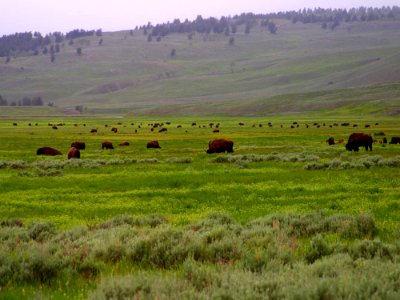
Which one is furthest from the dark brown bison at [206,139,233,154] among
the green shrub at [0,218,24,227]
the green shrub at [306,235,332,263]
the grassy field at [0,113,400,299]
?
the green shrub at [306,235,332,263]

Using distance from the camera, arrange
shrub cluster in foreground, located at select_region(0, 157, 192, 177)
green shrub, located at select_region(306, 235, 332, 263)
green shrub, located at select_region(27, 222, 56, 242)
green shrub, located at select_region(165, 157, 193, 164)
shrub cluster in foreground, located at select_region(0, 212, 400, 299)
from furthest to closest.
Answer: green shrub, located at select_region(165, 157, 193, 164) → shrub cluster in foreground, located at select_region(0, 157, 192, 177) → green shrub, located at select_region(27, 222, 56, 242) → green shrub, located at select_region(306, 235, 332, 263) → shrub cluster in foreground, located at select_region(0, 212, 400, 299)

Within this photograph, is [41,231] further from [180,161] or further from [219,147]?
[219,147]

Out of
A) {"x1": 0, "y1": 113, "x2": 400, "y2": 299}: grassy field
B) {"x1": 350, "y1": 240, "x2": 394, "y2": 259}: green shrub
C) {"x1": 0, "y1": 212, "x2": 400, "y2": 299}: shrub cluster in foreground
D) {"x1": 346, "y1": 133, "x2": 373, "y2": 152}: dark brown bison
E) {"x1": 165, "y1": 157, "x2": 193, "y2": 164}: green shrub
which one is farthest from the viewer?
{"x1": 346, "y1": 133, "x2": 373, "y2": 152}: dark brown bison

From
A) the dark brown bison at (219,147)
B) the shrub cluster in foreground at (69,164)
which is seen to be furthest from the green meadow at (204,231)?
the dark brown bison at (219,147)

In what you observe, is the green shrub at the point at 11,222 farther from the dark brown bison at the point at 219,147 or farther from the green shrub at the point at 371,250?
the dark brown bison at the point at 219,147

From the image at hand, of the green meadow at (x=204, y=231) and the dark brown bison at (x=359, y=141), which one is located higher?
the green meadow at (x=204, y=231)

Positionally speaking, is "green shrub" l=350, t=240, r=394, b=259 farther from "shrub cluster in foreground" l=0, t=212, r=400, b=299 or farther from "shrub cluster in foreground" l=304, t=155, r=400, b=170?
"shrub cluster in foreground" l=304, t=155, r=400, b=170

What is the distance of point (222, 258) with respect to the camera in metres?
9.24

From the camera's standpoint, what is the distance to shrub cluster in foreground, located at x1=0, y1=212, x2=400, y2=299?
675 centimetres

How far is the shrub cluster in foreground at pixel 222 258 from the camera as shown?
22.1 ft

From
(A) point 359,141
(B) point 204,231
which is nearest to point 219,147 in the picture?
(A) point 359,141

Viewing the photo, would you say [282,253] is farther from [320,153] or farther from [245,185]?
[320,153]

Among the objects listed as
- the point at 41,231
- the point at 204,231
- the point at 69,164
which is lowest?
the point at 69,164

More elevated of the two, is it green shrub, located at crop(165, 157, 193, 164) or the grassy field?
the grassy field
